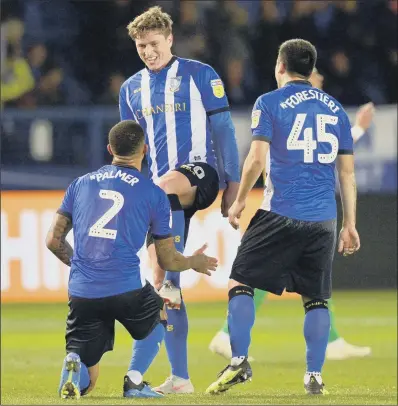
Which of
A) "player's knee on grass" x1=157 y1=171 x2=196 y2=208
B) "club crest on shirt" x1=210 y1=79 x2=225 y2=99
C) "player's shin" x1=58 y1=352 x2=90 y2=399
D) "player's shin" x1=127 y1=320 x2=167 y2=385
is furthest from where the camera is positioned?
"club crest on shirt" x1=210 y1=79 x2=225 y2=99

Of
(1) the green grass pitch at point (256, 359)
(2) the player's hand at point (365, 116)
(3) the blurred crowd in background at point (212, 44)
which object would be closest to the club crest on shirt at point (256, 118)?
(1) the green grass pitch at point (256, 359)

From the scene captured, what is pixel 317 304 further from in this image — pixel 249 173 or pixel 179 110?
pixel 179 110

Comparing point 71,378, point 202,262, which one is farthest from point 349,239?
point 71,378

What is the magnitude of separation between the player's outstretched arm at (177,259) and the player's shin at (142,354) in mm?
364

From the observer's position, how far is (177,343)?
780 centimetres

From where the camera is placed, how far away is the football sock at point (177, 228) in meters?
7.69

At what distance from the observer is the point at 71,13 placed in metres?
18.0

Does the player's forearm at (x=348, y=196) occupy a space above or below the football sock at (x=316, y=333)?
above

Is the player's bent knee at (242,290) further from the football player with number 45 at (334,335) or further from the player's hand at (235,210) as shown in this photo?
the football player with number 45 at (334,335)

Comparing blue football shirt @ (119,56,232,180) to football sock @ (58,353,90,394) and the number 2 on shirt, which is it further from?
football sock @ (58,353,90,394)

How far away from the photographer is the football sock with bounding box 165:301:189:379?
25.6 ft

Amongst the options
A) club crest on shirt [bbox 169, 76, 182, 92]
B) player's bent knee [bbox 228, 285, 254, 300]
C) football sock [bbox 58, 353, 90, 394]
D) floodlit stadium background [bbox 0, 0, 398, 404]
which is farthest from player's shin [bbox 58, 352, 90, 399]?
floodlit stadium background [bbox 0, 0, 398, 404]

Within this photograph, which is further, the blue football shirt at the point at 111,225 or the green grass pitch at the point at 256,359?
the green grass pitch at the point at 256,359

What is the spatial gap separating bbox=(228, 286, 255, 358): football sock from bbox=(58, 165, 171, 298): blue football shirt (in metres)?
0.78
